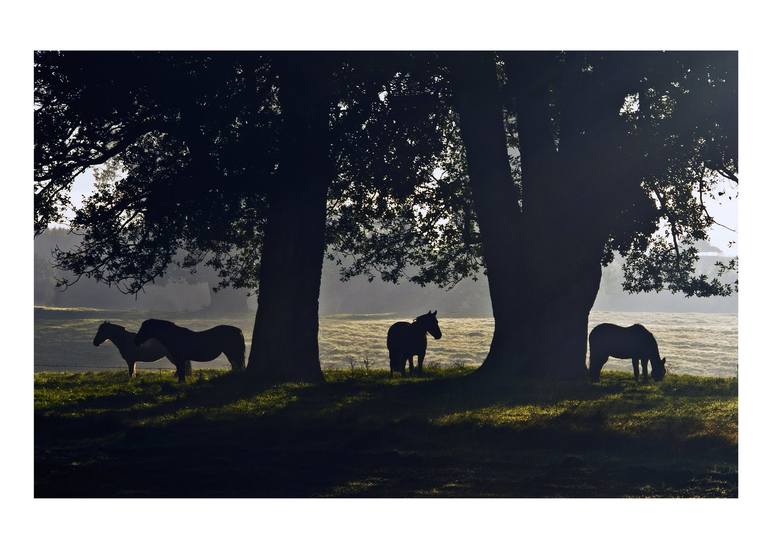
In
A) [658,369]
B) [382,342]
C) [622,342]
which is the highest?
[622,342]

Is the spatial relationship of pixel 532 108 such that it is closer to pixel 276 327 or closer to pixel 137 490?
pixel 276 327

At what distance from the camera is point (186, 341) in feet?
75.3

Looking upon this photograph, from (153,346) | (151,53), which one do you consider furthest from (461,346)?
(151,53)

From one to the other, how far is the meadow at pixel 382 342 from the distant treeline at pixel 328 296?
6.49 metres

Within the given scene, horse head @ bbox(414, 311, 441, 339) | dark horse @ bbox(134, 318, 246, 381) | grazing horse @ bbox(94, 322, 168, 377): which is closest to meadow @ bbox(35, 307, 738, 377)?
horse head @ bbox(414, 311, 441, 339)

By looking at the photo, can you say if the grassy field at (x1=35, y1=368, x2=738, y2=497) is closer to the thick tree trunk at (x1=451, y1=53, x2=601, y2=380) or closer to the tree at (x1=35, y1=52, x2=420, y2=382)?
the thick tree trunk at (x1=451, y1=53, x2=601, y2=380)

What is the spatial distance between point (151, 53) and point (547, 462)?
1185cm

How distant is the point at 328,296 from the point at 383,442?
52.6 metres

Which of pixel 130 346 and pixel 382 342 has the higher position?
pixel 130 346

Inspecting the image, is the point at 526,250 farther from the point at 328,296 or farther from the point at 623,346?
the point at 328,296

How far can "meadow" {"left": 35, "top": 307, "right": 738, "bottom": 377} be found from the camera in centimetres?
3145

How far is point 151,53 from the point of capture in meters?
19.4

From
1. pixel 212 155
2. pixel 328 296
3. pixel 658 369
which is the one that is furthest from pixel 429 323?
pixel 328 296

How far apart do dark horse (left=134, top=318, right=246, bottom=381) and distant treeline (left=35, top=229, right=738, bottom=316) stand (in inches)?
1497
